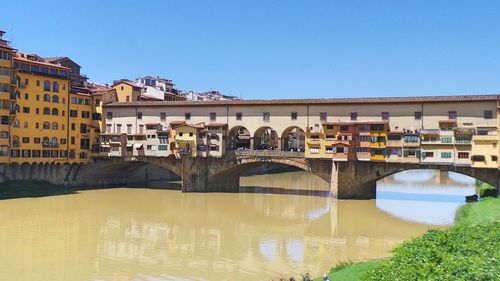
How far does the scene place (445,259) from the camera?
11945 millimetres

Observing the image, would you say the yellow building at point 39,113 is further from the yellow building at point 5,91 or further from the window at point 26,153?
the yellow building at point 5,91

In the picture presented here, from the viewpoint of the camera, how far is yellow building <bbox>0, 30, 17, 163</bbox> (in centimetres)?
4356

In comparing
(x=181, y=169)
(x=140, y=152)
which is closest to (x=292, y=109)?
(x=181, y=169)

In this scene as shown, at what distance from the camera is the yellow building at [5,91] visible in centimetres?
4356

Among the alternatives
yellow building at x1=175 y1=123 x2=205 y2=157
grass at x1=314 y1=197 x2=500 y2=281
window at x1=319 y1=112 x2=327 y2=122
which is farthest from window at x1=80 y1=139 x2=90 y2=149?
grass at x1=314 y1=197 x2=500 y2=281

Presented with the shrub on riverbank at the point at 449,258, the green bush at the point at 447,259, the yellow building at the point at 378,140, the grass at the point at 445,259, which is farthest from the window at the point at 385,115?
the green bush at the point at 447,259

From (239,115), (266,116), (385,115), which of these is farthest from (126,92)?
(385,115)

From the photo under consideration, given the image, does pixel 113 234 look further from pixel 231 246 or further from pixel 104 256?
pixel 231 246

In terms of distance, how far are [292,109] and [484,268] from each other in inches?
1469

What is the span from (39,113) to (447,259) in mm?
45973

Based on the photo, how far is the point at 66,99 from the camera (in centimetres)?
5169

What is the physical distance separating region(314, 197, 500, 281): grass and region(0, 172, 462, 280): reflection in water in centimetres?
565

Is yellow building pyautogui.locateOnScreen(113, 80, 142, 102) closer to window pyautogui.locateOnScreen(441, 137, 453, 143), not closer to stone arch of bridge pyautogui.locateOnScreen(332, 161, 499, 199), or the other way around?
stone arch of bridge pyautogui.locateOnScreen(332, 161, 499, 199)

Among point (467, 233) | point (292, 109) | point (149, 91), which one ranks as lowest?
point (467, 233)
